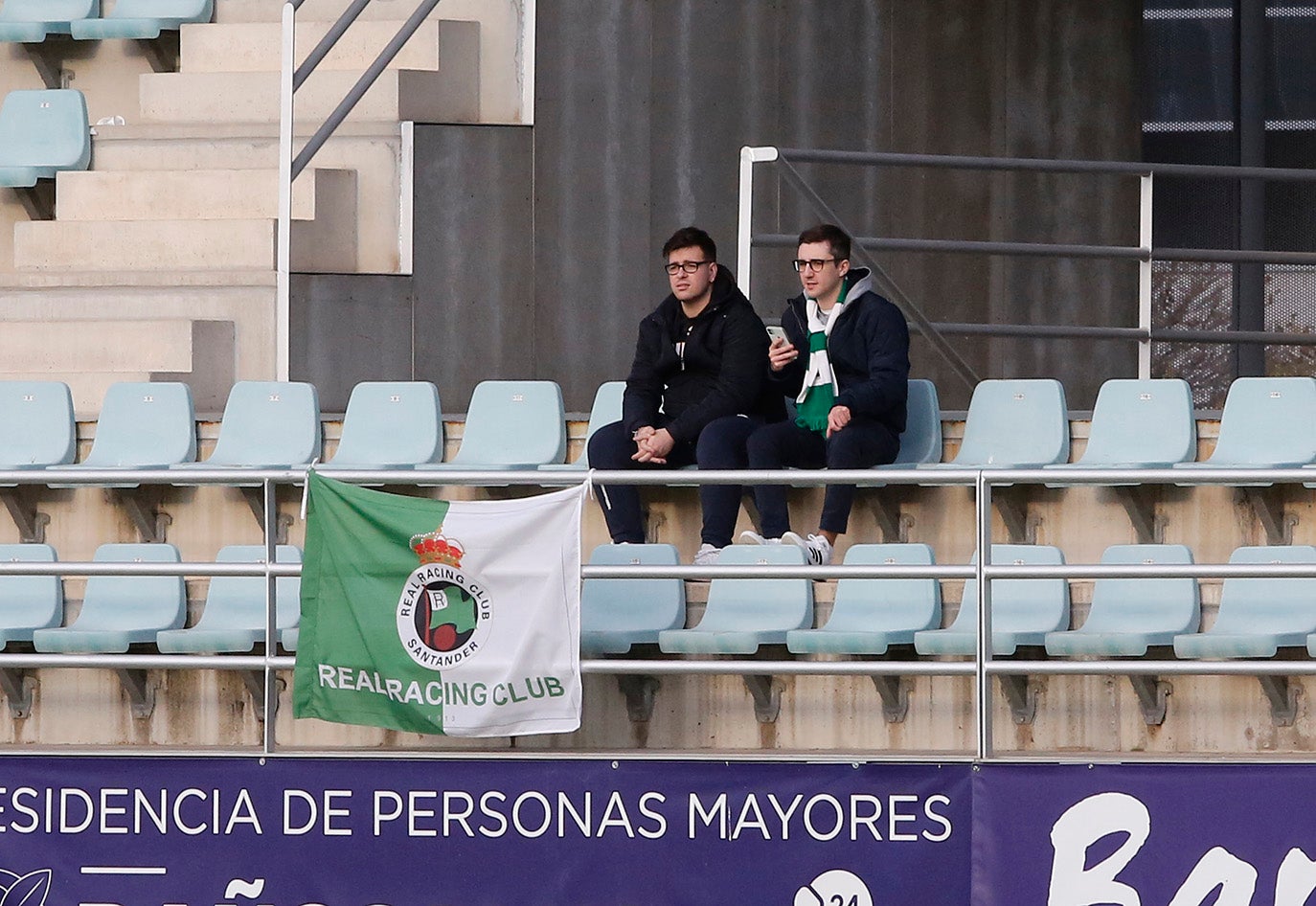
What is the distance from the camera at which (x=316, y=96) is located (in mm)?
10008

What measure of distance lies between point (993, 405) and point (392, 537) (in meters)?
2.18

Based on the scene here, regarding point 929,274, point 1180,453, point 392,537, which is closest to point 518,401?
point 392,537

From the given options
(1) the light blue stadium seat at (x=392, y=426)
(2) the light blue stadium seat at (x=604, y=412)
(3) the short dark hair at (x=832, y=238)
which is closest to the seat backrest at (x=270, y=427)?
(1) the light blue stadium seat at (x=392, y=426)

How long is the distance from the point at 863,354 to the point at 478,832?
6.70 feet

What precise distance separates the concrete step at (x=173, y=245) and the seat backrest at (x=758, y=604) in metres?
3.56


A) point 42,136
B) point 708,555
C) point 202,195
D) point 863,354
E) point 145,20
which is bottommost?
point 708,555

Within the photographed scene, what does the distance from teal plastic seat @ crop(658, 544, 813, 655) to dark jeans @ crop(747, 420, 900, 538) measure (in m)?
0.20

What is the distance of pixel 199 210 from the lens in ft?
31.8

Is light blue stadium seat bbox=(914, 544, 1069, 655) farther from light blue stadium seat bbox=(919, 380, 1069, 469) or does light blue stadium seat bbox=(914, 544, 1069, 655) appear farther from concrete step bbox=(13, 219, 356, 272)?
concrete step bbox=(13, 219, 356, 272)

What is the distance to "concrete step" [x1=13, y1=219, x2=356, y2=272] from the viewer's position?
9.44 metres

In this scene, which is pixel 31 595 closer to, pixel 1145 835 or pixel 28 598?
pixel 28 598

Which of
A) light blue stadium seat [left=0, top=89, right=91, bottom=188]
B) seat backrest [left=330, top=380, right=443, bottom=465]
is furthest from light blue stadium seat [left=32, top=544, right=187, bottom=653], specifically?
light blue stadium seat [left=0, top=89, right=91, bottom=188]

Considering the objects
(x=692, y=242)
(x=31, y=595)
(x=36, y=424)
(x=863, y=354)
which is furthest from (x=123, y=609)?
(x=863, y=354)

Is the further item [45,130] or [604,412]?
[45,130]
